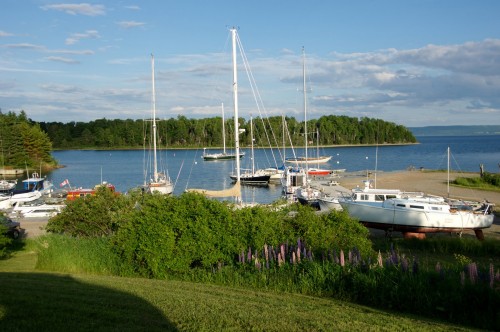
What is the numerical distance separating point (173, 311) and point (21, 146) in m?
106

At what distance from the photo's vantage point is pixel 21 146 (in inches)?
4178

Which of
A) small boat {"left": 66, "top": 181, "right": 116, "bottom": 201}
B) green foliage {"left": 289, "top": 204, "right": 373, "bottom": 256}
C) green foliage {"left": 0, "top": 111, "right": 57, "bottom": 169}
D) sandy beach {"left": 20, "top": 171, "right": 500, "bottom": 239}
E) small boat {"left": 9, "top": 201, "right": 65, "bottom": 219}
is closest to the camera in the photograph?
green foliage {"left": 289, "top": 204, "right": 373, "bottom": 256}

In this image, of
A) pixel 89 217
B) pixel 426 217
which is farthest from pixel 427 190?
pixel 89 217

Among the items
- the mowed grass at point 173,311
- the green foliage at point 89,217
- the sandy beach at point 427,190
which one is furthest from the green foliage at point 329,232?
the sandy beach at point 427,190

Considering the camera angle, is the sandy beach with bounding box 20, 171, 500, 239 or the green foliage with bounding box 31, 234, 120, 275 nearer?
the green foliage with bounding box 31, 234, 120, 275

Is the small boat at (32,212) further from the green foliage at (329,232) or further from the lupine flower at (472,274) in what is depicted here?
the lupine flower at (472,274)

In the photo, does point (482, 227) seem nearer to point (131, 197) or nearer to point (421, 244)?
point (421, 244)

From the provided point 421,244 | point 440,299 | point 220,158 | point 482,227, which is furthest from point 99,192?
point 220,158

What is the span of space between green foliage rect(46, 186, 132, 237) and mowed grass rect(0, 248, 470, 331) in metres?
8.47

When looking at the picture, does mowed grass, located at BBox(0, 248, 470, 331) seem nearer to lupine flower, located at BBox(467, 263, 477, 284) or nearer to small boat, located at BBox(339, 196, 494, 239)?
lupine flower, located at BBox(467, 263, 477, 284)

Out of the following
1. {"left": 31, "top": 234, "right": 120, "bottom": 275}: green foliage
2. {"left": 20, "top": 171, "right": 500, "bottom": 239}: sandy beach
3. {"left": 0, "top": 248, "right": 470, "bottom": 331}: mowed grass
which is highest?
{"left": 0, "top": 248, "right": 470, "bottom": 331}: mowed grass

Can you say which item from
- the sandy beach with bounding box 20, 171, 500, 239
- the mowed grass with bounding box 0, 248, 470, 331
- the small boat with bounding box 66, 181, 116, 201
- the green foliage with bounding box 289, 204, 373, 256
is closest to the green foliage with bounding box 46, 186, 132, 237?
the small boat with bounding box 66, 181, 116, 201

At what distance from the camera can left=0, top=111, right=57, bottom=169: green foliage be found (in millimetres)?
102875

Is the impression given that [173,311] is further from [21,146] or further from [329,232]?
[21,146]
